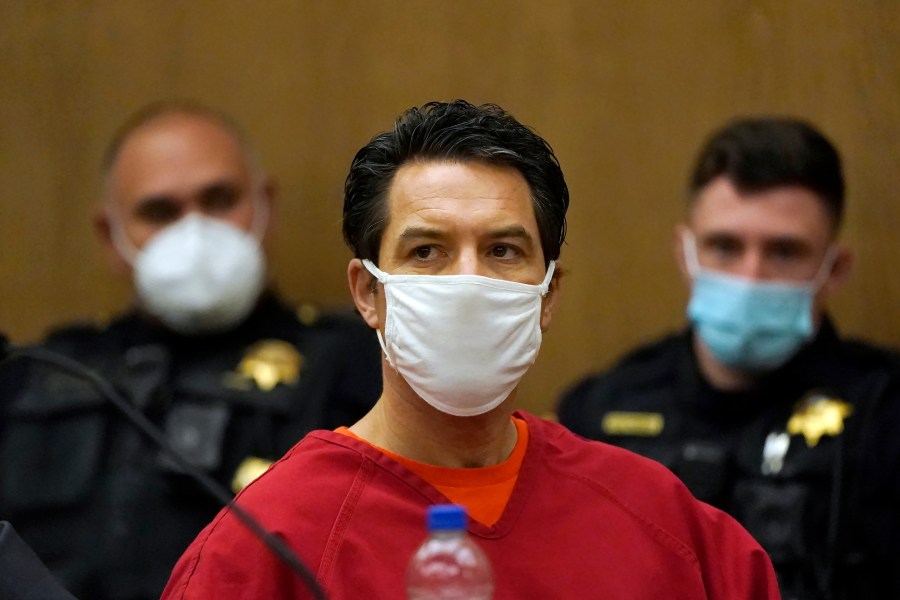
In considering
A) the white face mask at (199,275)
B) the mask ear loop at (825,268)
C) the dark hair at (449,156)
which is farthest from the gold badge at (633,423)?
the dark hair at (449,156)

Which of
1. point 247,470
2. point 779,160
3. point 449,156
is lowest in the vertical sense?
point 247,470

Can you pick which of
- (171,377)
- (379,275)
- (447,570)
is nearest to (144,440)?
(171,377)

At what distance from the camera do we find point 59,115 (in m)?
3.71

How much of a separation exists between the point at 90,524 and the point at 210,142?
0.96 meters

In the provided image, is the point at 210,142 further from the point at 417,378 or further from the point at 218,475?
the point at 417,378

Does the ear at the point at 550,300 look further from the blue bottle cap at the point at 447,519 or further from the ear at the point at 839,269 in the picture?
the ear at the point at 839,269

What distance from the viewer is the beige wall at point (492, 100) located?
11.4 ft

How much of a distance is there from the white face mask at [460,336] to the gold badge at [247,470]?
1.16m

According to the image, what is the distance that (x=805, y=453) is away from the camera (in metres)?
2.84

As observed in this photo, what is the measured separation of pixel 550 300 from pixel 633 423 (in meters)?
1.13

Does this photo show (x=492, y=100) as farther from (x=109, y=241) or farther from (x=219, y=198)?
(x=109, y=241)

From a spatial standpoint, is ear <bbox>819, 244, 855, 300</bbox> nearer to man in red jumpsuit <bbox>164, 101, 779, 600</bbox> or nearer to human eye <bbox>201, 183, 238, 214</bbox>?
man in red jumpsuit <bbox>164, 101, 779, 600</bbox>

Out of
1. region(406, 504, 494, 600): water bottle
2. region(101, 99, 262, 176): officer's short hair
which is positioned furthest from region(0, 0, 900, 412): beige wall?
region(406, 504, 494, 600): water bottle

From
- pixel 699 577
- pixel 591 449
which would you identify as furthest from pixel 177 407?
pixel 699 577
